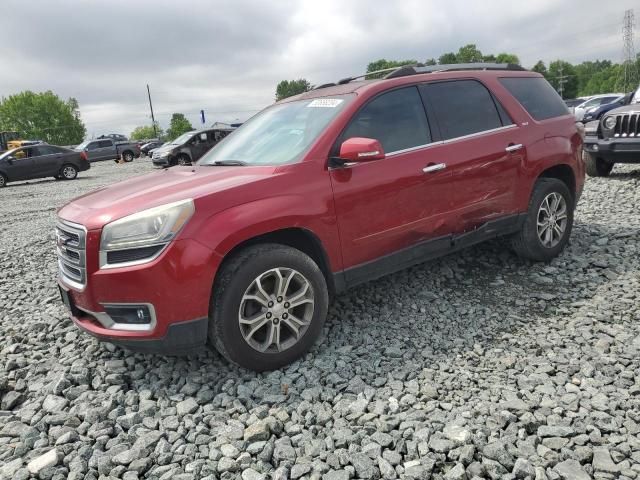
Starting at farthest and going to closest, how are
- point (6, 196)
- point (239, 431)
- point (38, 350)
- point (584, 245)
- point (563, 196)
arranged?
point (6, 196) → point (584, 245) → point (563, 196) → point (38, 350) → point (239, 431)

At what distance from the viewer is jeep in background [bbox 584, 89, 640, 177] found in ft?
26.3

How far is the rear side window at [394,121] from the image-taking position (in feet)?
11.8

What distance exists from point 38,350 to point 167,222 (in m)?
1.81

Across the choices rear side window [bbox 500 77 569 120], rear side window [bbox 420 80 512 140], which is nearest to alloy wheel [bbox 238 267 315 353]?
rear side window [bbox 420 80 512 140]

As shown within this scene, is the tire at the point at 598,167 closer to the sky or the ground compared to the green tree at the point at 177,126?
closer to the ground

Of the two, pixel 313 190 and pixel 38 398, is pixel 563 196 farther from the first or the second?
pixel 38 398

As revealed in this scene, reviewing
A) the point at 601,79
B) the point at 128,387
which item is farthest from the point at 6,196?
the point at 601,79

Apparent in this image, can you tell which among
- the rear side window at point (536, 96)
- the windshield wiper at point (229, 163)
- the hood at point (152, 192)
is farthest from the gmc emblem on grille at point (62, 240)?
the rear side window at point (536, 96)

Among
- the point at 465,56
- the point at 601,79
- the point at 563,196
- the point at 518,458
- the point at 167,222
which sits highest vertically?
the point at 465,56

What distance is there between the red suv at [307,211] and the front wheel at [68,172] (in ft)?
59.6

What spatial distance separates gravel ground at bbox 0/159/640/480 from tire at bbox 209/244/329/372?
0.17m

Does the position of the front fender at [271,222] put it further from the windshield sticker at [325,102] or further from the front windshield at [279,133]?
the windshield sticker at [325,102]

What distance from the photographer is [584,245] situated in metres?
5.17

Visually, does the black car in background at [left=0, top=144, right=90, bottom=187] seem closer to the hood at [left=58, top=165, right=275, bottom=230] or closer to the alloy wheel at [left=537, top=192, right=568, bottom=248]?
the hood at [left=58, top=165, right=275, bottom=230]
